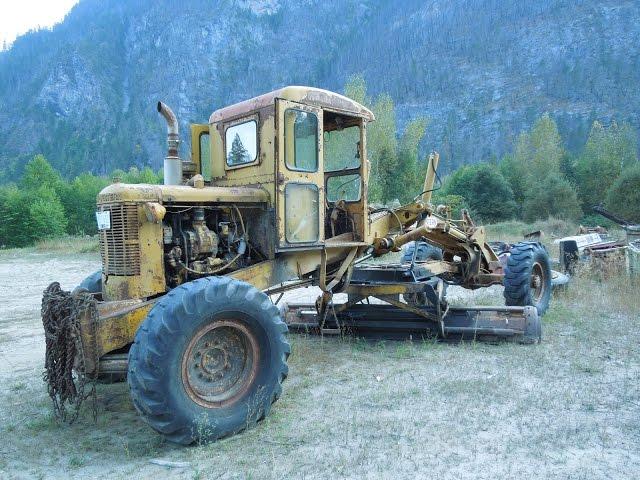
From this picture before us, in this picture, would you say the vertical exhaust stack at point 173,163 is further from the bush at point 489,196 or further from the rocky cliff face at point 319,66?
the rocky cliff face at point 319,66

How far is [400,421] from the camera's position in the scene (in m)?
4.48

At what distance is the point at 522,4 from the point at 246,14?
181ft

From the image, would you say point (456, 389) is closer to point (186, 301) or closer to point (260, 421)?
point (260, 421)

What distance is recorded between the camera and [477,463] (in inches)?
147

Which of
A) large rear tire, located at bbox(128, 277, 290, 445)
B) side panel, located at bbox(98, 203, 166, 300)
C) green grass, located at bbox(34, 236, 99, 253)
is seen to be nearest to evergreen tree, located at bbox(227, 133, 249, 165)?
side panel, located at bbox(98, 203, 166, 300)

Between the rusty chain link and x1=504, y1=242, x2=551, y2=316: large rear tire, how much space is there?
569 cm

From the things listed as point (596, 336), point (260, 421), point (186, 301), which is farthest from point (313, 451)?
point (596, 336)

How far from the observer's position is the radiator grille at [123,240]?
15.7ft

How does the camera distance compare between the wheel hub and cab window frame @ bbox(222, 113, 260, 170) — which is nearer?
cab window frame @ bbox(222, 113, 260, 170)

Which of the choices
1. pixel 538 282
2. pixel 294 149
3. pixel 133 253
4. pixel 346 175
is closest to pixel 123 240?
pixel 133 253

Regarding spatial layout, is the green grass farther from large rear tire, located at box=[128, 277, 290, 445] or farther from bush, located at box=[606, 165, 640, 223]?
bush, located at box=[606, 165, 640, 223]

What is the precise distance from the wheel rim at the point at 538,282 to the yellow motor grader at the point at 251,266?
0.06 feet

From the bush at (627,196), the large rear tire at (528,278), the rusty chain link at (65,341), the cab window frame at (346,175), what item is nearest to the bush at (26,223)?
the bush at (627,196)

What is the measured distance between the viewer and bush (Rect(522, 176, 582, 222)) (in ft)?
104
